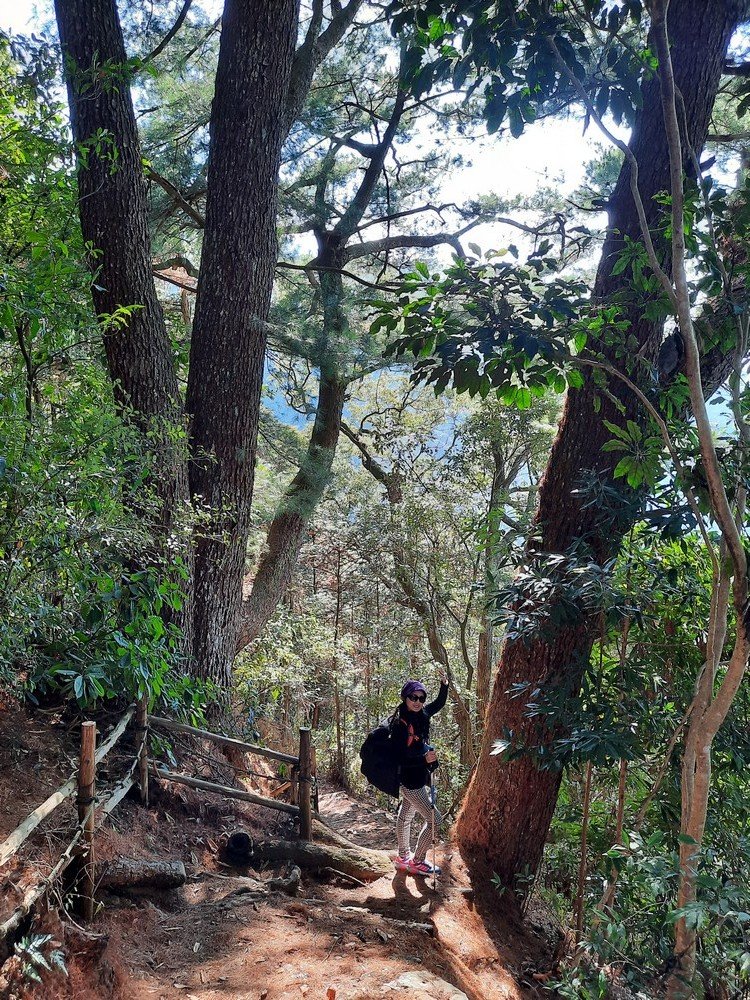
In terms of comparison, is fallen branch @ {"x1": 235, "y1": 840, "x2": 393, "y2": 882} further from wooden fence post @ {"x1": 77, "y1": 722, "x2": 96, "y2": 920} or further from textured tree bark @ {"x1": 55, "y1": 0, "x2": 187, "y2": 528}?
textured tree bark @ {"x1": 55, "y1": 0, "x2": 187, "y2": 528}

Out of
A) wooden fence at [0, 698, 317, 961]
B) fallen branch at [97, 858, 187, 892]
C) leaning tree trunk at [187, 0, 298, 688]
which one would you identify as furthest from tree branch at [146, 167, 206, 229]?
fallen branch at [97, 858, 187, 892]

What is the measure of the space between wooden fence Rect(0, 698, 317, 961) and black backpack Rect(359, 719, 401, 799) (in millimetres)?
792

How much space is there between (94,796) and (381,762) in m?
1.95

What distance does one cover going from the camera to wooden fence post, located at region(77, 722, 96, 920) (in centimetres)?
294

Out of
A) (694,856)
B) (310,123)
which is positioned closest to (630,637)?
(694,856)

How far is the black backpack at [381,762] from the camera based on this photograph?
447 cm

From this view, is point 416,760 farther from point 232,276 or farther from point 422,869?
point 232,276

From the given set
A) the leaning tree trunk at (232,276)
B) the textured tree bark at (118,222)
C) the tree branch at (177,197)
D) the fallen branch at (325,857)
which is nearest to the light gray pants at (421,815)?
the fallen branch at (325,857)

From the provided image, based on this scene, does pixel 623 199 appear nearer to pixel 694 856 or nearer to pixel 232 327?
pixel 232 327

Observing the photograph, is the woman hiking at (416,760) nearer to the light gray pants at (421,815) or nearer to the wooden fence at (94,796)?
the light gray pants at (421,815)

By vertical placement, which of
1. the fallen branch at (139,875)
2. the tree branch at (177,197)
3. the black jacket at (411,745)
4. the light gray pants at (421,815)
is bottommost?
the fallen branch at (139,875)

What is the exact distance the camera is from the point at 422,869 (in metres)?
4.45

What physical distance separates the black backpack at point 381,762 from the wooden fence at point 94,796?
0.79 meters

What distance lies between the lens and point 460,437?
9.24m
